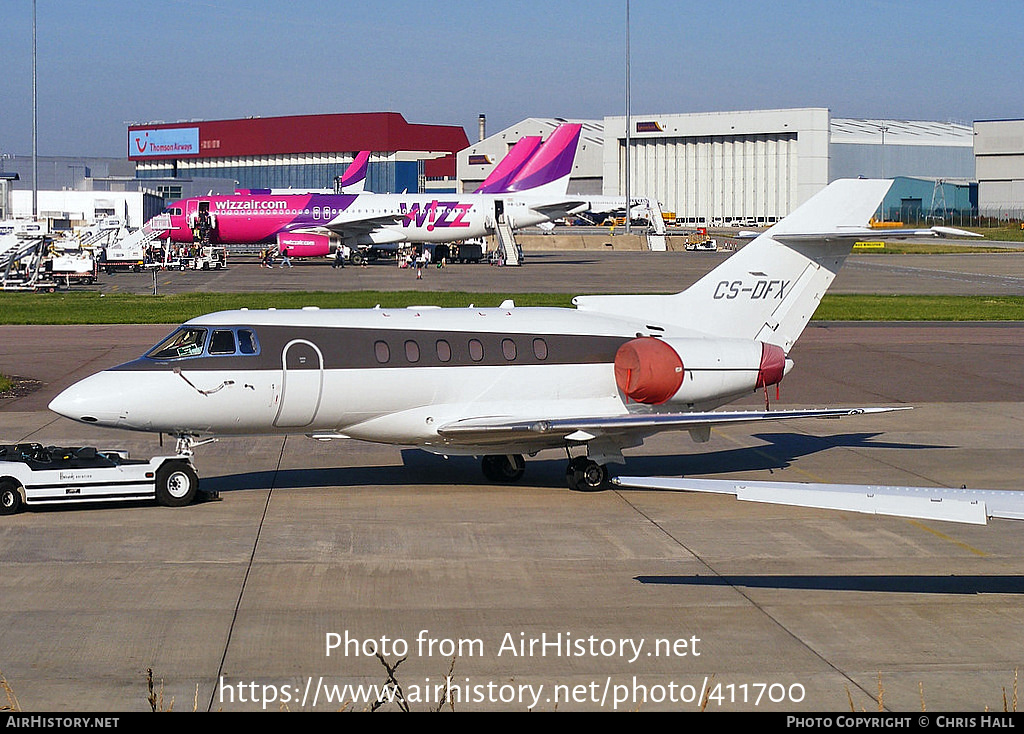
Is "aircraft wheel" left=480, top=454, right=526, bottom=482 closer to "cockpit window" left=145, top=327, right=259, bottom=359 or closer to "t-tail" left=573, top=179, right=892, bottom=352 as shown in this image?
"t-tail" left=573, top=179, right=892, bottom=352

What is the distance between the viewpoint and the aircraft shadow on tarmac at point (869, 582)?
41.9 ft

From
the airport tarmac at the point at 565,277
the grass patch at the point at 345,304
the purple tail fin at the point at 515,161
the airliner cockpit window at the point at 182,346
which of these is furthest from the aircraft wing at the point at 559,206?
the airliner cockpit window at the point at 182,346

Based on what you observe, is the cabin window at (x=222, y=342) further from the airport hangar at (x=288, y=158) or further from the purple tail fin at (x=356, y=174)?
the airport hangar at (x=288, y=158)

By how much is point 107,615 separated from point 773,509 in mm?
9393

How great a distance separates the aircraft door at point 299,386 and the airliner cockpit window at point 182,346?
1238 mm

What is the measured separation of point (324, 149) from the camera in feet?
598

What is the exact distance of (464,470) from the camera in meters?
20.2

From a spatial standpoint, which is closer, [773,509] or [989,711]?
[989,711]

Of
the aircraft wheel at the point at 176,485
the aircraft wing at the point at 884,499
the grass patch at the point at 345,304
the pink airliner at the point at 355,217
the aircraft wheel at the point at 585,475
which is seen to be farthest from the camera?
the pink airliner at the point at 355,217

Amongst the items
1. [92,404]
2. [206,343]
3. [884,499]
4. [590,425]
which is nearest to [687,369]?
[590,425]

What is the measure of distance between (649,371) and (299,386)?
5.34 meters

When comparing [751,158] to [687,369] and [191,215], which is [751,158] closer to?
[191,215]
